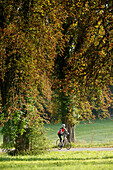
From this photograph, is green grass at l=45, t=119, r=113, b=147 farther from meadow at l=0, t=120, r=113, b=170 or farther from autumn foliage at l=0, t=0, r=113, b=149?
autumn foliage at l=0, t=0, r=113, b=149

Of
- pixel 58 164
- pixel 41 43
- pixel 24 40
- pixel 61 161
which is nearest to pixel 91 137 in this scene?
pixel 61 161

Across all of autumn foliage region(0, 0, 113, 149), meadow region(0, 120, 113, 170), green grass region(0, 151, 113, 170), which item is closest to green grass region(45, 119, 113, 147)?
meadow region(0, 120, 113, 170)

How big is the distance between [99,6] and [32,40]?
308 centimetres

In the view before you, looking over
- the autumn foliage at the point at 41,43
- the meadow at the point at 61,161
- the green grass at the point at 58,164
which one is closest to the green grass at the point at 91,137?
the meadow at the point at 61,161

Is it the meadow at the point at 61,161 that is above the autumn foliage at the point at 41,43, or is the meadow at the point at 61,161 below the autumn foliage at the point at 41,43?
below

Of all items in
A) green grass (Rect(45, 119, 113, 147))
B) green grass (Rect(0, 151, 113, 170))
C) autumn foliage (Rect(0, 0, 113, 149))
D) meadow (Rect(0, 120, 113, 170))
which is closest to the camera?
green grass (Rect(0, 151, 113, 170))

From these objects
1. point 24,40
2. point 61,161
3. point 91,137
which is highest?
point 24,40

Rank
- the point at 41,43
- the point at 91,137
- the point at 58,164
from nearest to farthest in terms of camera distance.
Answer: the point at 58,164 → the point at 41,43 → the point at 91,137

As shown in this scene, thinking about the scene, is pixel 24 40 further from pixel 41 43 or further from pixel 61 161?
pixel 61 161

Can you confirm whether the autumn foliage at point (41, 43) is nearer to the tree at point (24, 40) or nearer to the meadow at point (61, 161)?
the tree at point (24, 40)

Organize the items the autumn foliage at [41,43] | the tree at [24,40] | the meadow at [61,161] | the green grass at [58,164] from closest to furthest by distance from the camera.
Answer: the green grass at [58,164]
the meadow at [61,161]
the tree at [24,40]
the autumn foliage at [41,43]

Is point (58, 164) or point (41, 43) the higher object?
point (41, 43)

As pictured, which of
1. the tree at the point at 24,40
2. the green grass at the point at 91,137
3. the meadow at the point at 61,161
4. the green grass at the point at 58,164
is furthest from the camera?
the green grass at the point at 91,137

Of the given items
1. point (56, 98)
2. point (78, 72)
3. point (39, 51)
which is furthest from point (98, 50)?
point (56, 98)
